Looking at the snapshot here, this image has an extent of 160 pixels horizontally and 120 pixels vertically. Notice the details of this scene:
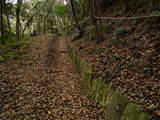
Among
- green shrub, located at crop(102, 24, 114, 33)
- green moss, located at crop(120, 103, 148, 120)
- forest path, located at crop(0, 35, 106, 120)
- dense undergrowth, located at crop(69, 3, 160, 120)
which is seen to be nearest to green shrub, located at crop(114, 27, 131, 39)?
dense undergrowth, located at crop(69, 3, 160, 120)

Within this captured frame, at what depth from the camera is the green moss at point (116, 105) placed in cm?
424

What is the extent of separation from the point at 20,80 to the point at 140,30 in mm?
5730

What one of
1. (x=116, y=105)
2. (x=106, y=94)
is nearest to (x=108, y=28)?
(x=106, y=94)

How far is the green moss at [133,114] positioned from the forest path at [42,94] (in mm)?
1359

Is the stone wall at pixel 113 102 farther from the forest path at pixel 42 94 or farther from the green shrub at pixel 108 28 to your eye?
the green shrub at pixel 108 28

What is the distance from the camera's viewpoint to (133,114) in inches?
146

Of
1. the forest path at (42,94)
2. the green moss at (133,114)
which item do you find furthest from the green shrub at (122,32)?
the green moss at (133,114)

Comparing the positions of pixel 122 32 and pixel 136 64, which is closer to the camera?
pixel 136 64

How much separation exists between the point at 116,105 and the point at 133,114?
2.73 ft

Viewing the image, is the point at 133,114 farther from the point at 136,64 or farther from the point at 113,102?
the point at 136,64

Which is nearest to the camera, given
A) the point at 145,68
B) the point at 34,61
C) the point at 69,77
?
the point at 145,68

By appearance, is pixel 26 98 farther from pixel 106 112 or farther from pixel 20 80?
pixel 106 112

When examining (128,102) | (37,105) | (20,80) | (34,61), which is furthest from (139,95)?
(34,61)

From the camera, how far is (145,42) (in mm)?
6457
